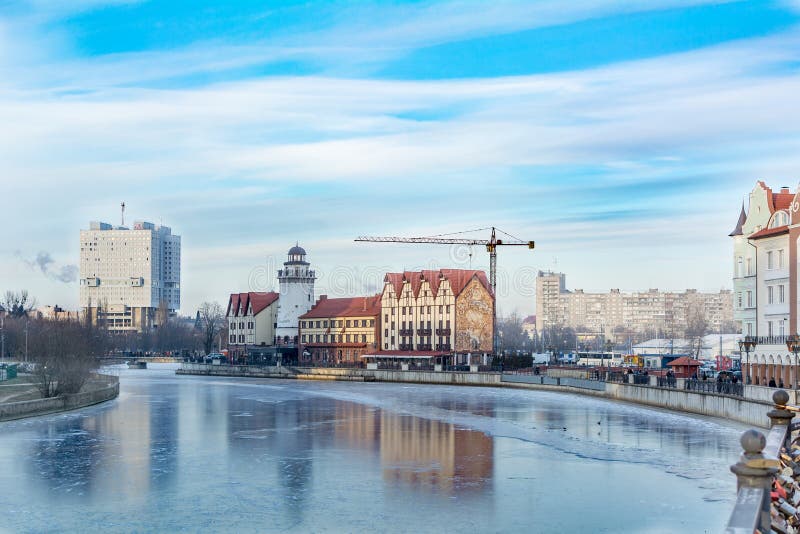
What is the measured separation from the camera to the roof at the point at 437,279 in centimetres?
11206

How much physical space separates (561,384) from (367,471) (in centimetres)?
5493

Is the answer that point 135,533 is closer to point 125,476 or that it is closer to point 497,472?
point 125,476

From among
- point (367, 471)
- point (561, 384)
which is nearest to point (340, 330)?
point (561, 384)

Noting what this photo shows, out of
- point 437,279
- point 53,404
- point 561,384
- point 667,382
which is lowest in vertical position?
point 561,384

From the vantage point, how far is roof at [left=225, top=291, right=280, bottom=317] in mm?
145462

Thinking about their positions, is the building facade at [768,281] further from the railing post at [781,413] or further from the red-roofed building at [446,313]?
the red-roofed building at [446,313]

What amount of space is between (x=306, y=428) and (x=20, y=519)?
2571 centimetres

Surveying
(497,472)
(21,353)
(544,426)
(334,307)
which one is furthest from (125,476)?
(21,353)

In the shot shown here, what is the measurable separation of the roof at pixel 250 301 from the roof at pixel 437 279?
3098 cm

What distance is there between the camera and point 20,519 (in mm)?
24859

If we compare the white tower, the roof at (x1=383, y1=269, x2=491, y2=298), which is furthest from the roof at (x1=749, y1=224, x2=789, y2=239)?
the white tower

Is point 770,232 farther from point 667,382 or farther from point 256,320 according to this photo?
point 256,320

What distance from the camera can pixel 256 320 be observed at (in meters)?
145

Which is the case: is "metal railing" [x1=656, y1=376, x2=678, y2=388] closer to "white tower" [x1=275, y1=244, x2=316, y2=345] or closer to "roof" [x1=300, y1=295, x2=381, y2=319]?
"roof" [x1=300, y1=295, x2=381, y2=319]
